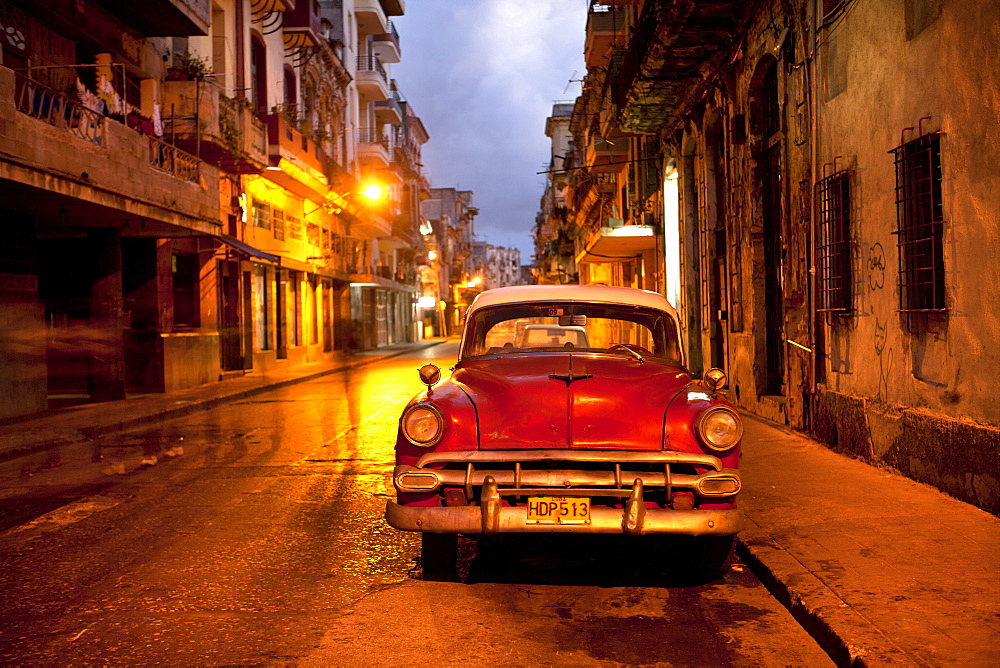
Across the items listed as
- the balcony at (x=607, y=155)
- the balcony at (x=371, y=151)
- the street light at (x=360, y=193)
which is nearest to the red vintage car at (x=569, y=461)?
the balcony at (x=607, y=155)

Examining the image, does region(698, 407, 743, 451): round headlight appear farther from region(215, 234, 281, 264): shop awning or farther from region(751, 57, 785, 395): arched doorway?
region(215, 234, 281, 264): shop awning

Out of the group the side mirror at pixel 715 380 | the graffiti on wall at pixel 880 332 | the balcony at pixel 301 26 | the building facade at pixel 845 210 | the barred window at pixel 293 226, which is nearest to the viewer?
the side mirror at pixel 715 380

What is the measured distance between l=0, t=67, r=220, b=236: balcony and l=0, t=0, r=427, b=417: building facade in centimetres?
3

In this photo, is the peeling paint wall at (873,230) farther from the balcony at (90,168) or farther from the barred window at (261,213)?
the barred window at (261,213)

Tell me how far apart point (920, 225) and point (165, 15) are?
50.3ft

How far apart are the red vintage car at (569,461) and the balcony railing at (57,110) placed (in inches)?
400

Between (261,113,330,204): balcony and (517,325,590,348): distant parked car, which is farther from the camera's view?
(261,113,330,204): balcony

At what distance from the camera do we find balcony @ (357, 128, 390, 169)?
Answer: 4216cm

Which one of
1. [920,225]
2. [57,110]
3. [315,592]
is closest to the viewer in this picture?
[315,592]

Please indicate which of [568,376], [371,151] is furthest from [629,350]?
[371,151]

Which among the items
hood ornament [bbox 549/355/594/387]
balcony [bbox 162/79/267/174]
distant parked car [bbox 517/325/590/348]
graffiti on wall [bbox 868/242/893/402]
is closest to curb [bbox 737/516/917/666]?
hood ornament [bbox 549/355/594/387]

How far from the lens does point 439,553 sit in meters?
4.95

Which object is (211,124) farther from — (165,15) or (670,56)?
(670,56)

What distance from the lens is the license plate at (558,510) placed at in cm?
443
